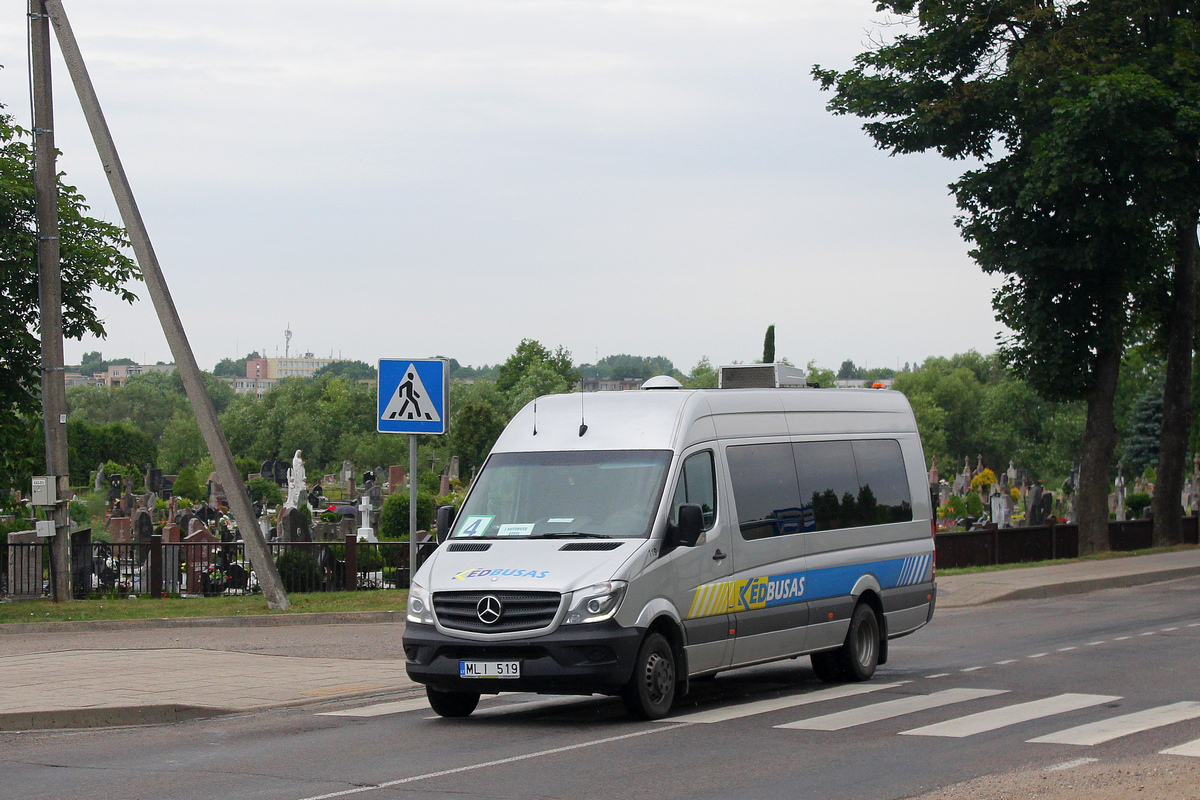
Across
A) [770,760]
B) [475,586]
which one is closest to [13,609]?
[475,586]

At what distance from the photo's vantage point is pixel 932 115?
1168 inches

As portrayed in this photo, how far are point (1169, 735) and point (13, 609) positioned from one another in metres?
16.5

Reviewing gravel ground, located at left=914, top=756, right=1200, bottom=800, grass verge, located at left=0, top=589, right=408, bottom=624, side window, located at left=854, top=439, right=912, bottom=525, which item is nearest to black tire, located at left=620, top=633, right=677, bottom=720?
A: gravel ground, located at left=914, top=756, right=1200, bottom=800

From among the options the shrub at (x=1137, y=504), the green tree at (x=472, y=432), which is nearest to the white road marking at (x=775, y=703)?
the shrub at (x=1137, y=504)

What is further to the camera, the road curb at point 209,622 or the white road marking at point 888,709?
the road curb at point 209,622

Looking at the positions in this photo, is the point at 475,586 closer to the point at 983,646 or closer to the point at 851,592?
the point at 851,592

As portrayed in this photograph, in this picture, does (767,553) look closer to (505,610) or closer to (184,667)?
(505,610)

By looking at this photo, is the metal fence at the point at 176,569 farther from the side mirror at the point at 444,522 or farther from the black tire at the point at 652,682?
the black tire at the point at 652,682

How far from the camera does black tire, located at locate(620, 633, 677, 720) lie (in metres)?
9.80

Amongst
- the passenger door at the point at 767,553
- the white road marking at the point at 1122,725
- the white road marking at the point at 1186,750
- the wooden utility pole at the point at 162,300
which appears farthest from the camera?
the wooden utility pole at the point at 162,300

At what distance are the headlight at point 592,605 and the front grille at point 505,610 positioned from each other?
12 cm

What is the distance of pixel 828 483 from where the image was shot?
41.3 feet

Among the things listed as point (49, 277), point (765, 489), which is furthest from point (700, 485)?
point (49, 277)

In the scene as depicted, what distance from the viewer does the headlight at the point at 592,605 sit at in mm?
9539
